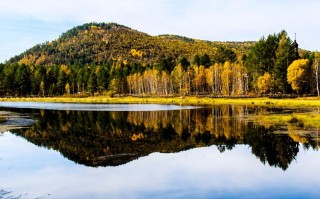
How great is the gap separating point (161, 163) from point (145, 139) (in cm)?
1086

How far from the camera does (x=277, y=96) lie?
97812 millimetres

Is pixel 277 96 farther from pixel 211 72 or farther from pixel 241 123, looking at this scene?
pixel 241 123

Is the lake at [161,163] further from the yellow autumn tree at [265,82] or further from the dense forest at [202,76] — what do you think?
the dense forest at [202,76]

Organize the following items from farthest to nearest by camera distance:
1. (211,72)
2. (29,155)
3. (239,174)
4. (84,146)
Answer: (211,72), (84,146), (29,155), (239,174)

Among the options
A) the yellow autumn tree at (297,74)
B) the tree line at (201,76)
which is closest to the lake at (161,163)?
the yellow autumn tree at (297,74)

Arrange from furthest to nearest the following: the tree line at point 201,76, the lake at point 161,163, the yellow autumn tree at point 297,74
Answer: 1. the tree line at point 201,76
2. the yellow autumn tree at point 297,74
3. the lake at point 161,163

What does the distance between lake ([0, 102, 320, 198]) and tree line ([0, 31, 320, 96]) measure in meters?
61.4

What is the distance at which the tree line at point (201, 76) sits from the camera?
101438mm

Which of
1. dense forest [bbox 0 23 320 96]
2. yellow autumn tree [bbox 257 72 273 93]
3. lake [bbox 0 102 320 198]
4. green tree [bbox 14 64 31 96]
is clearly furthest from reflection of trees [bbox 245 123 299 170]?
green tree [bbox 14 64 31 96]

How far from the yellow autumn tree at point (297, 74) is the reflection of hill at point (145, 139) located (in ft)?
164

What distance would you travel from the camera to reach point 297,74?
91812mm

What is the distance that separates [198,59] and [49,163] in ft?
454

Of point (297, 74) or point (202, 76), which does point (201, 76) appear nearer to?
point (202, 76)

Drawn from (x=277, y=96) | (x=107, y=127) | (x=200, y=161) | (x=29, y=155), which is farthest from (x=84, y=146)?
(x=277, y=96)
